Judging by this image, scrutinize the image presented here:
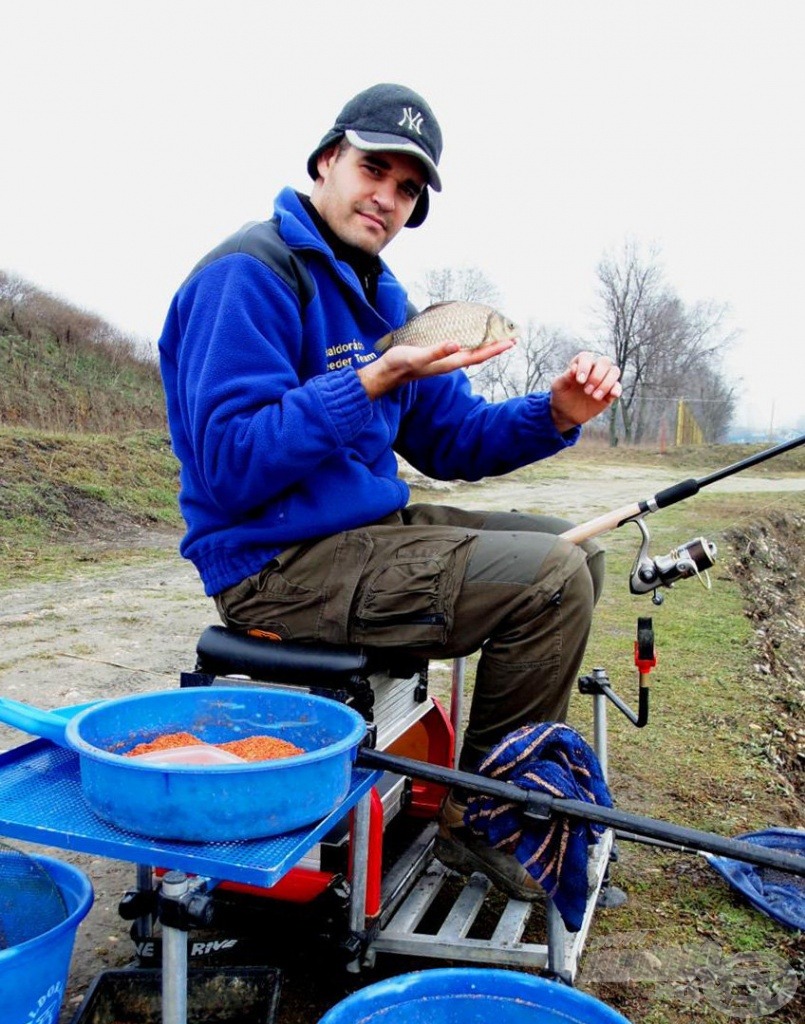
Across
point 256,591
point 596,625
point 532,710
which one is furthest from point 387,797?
point 596,625

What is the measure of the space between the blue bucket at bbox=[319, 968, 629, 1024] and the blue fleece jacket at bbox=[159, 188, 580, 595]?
101 cm

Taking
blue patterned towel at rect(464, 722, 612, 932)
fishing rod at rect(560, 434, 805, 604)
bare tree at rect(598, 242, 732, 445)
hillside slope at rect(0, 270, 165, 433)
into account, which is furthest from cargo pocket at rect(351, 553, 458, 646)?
bare tree at rect(598, 242, 732, 445)

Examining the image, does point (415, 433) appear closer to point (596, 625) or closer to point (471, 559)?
point (471, 559)

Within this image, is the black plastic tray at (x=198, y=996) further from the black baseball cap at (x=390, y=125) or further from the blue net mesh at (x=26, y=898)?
the black baseball cap at (x=390, y=125)

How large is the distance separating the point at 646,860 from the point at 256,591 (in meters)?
1.59

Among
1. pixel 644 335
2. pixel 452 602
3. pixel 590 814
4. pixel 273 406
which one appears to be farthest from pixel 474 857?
pixel 644 335

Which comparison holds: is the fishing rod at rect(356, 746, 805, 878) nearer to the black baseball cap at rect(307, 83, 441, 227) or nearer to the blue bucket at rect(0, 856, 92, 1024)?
the blue bucket at rect(0, 856, 92, 1024)

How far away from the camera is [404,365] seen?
6.55ft

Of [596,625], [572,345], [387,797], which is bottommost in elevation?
[596,625]

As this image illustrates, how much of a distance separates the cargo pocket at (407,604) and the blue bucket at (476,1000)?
0.75 m

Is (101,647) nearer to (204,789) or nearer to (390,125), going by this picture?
(390,125)

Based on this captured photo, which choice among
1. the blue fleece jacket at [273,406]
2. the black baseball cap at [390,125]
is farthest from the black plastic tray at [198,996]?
the black baseball cap at [390,125]

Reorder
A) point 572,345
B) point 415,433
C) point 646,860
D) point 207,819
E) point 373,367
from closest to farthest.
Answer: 1. point 207,819
2. point 373,367
3. point 646,860
4. point 415,433
5. point 572,345

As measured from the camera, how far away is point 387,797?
2361 millimetres
